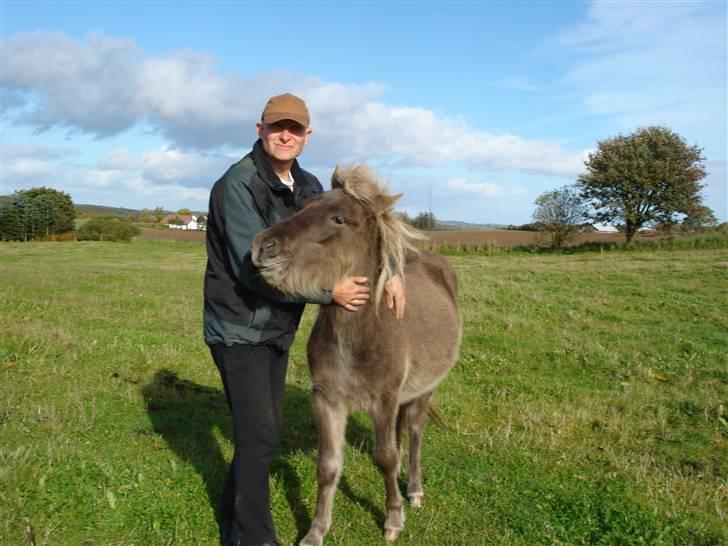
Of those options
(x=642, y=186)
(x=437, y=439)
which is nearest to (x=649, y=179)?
(x=642, y=186)

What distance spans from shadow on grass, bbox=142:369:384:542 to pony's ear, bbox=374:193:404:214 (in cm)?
252

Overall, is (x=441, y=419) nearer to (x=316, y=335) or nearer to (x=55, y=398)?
(x=316, y=335)

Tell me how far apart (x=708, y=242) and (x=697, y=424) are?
33072mm

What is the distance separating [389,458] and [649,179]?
42649 millimetres

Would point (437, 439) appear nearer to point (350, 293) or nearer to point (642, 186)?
point (350, 293)

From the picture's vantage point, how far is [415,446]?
5.50 metres

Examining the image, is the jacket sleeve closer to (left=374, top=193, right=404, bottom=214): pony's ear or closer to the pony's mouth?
the pony's mouth

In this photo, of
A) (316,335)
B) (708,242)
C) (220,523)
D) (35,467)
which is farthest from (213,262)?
(708,242)

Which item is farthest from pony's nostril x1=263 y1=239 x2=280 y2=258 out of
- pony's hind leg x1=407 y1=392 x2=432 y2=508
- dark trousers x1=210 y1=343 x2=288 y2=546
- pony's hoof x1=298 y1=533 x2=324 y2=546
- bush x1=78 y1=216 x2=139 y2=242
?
bush x1=78 y1=216 x2=139 y2=242

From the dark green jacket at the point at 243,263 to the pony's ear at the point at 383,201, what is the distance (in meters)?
0.66

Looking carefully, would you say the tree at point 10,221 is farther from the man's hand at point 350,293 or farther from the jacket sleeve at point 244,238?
the man's hand at point 350,293

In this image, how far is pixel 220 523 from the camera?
4465 mm

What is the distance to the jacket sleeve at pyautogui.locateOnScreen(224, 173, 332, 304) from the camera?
3.78 metres

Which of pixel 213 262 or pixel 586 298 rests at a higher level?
pixel 213 262
